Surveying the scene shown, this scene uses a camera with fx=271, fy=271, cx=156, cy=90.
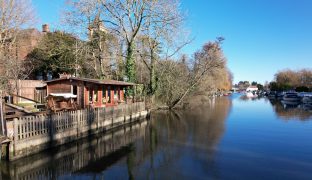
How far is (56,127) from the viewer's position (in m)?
12.6

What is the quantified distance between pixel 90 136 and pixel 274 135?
12239mm

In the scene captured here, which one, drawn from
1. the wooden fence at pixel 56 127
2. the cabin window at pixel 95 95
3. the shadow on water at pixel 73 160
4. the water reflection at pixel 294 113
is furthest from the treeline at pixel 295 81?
the shadow on water at pixel 73 160

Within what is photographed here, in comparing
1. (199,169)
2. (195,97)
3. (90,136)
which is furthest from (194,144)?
(195,97)

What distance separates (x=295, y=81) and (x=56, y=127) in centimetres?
9584

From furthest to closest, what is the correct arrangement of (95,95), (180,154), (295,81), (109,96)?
(295,81) → (109,96) → (95,95) → (180,154)

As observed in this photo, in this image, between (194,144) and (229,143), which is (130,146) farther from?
(229,143)

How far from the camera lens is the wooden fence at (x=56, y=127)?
1052 centimetres

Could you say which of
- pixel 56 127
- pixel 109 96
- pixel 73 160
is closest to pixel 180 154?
pixel 73 160

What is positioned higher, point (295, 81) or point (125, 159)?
point (295, 81)

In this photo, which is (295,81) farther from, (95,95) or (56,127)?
(56,127)

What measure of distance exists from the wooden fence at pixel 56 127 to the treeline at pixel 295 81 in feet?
272

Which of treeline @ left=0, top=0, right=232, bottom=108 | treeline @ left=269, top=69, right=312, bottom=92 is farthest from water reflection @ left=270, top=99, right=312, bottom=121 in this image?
treeline @ left=269, top=69, right=312, bottom=92

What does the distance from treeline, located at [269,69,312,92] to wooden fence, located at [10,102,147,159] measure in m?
82.9

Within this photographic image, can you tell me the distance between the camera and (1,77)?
2080 centimetres
